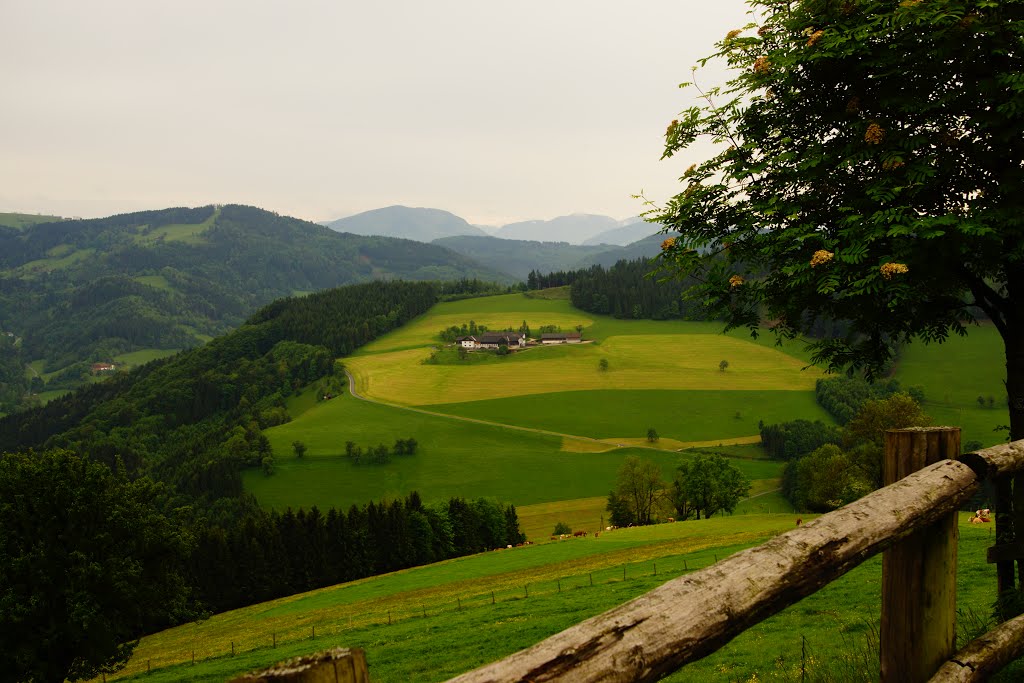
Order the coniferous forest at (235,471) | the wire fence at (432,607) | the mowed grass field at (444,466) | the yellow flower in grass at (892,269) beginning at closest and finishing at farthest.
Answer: the yellow flower in grass at (892,269)
the wire fence at (432,607)
the coniferous forest at (235,471)
the mowed grass field at (444,466)

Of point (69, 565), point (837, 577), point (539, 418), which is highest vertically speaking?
point (837, 577)

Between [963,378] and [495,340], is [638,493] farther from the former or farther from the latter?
[495,340]

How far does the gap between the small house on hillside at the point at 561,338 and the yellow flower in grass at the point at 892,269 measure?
541ft

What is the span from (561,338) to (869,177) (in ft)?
541

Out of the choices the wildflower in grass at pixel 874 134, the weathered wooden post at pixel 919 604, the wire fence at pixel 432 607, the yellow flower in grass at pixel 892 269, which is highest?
the wildflower in grass at pixel 874 134

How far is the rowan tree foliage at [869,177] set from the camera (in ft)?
24.3

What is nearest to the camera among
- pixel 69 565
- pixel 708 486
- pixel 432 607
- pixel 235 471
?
pixel 69 565

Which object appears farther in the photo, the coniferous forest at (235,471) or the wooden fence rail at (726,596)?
the coniferous forest at (235,471)

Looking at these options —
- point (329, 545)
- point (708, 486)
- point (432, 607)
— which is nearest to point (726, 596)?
point (432, 607)

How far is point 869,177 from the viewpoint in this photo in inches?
334

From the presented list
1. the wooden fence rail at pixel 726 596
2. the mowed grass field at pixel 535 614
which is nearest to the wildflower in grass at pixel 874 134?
the wooden fence rail at pixel 726 596

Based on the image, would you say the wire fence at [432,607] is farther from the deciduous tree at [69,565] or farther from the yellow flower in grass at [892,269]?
the yellow flower in grass at [892,269]

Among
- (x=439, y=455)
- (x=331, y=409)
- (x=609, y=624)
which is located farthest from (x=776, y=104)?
(x=331, y=409)

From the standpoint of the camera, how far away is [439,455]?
11462 cm
